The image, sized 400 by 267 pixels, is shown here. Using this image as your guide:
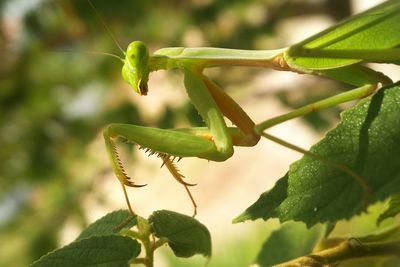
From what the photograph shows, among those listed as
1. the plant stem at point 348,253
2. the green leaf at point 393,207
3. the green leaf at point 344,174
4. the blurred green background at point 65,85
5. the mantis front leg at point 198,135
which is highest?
the blurred green background at point 65,85

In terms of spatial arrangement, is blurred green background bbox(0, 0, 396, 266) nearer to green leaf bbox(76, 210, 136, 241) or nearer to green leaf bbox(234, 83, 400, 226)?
green leaf bbox(76, 210, 136, 241)

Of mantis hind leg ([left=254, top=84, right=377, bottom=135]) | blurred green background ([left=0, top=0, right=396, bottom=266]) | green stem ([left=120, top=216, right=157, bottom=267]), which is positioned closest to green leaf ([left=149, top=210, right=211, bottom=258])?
green stem ([left=120, top=216, right=157, bottom=267])

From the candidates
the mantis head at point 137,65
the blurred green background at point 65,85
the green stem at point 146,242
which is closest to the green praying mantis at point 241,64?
the mantis head at point 137,65

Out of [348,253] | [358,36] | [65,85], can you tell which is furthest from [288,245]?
[65,85]

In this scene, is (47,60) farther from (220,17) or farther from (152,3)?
(220,17)

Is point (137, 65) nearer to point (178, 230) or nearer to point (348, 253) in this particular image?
point (178, 230)

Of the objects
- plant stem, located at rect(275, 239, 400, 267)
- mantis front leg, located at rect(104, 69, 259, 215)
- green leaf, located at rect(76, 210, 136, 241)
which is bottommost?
plant stem, located at rect(275, 239, 400, 267)

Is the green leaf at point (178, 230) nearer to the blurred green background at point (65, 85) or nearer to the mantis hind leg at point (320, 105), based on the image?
the mantis hind leg at point (320, 105)
